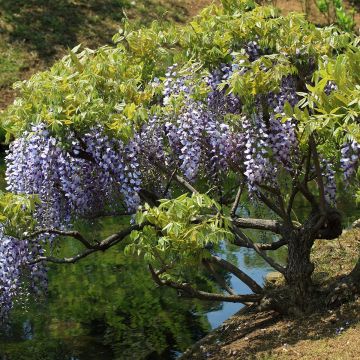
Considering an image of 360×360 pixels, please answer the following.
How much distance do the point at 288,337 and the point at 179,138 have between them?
218 centimetres

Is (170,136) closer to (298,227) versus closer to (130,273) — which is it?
(298,227)

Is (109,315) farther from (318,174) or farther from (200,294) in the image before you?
(318,174)

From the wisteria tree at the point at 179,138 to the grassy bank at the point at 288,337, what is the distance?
32 cm

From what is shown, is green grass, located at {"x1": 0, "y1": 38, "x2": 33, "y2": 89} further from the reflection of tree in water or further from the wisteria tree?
the wisteria tree

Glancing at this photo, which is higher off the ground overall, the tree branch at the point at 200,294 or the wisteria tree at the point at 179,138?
the wisteria tree at the point at 179,138

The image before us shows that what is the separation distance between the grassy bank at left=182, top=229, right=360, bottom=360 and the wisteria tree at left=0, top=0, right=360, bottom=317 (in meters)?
0.32

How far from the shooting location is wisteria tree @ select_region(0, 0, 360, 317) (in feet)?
26.1

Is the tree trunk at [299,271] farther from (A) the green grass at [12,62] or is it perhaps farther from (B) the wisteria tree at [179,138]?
(A) the green grass at [12,62]

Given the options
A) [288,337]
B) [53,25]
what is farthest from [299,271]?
[53,25]

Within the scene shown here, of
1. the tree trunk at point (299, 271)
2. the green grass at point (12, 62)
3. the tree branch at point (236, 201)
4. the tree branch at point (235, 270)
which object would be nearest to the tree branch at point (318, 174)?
the tree trunk at point (299, 271)

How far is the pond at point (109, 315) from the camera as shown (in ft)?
34.5

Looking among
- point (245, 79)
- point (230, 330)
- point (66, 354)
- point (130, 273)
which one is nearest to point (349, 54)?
point (245, 79)

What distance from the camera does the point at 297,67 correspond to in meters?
8.66

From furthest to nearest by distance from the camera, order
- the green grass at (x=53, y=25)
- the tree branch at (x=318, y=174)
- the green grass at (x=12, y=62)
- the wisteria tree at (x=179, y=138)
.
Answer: the green grass at (x=53, y=25) < the green grass at (x=12, y=62) < the tree branch at (x=318, y=174) < the wisteria tree at (x=179, y=138)
